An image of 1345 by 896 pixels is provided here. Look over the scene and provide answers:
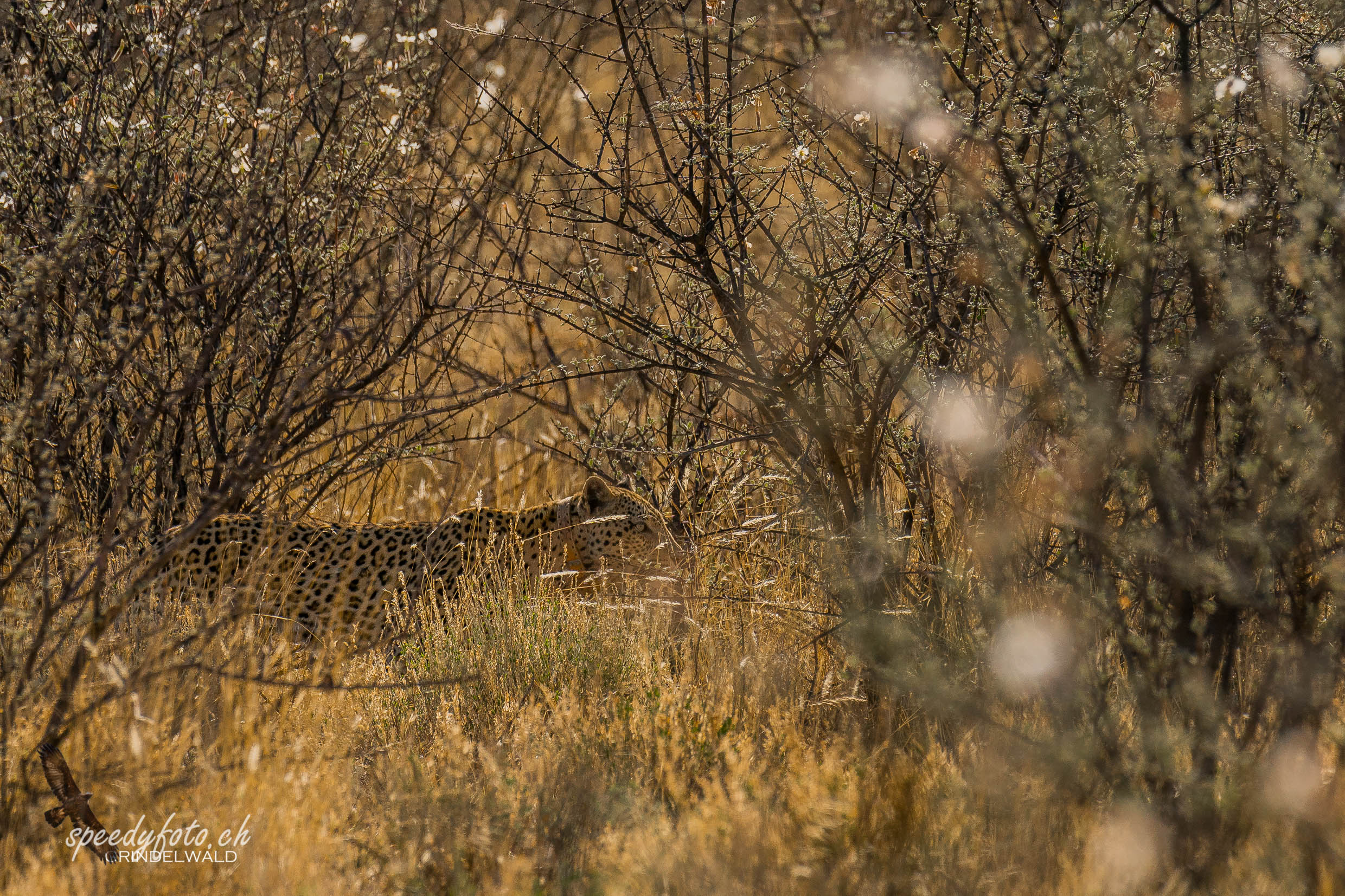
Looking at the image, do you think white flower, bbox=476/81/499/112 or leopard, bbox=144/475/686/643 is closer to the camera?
leopard, bbox=144/475/686/643

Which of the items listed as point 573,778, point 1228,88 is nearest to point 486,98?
point 573,778

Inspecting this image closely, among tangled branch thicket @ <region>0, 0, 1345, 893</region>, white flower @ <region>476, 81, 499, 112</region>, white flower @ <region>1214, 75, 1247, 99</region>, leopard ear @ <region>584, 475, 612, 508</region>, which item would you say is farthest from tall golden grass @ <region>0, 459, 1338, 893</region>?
white flower @ <region>476, 81, 499, 112</region>

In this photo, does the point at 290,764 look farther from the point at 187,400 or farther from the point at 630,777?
the point at 187,400

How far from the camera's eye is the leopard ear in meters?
5.45

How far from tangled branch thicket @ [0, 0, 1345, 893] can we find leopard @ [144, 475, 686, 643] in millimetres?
211

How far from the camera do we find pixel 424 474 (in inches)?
287

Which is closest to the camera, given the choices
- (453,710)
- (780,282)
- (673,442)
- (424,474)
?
(453,710)

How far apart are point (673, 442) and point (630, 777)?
259 cm

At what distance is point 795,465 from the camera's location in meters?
4.24

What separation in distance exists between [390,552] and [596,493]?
95 centimetres

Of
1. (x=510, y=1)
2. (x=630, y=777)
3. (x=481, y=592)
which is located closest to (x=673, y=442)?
(x=481, y=592)

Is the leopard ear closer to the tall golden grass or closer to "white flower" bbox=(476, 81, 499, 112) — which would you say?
the tall golden grass

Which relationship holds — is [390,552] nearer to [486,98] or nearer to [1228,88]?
[486,98]

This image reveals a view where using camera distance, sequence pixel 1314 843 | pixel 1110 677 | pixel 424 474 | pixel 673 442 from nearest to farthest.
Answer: pixel 1314 843 < pixel 1110 677 < pixel 673 442 < pixel 424 474
